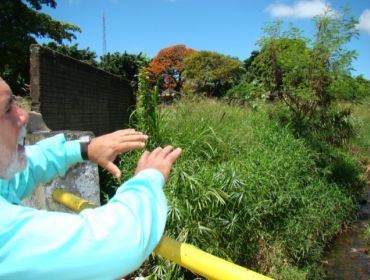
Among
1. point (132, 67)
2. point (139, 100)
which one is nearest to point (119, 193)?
point (139, 100)

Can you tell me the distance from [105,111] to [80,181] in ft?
15.5

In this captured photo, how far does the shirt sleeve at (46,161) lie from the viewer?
1.64 m

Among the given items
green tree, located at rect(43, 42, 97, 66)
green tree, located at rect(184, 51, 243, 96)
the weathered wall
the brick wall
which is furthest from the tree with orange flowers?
the weathered wall

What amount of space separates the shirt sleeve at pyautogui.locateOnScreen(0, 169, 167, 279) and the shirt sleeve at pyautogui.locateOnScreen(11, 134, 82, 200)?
0.70 meters

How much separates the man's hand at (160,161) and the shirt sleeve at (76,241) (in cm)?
18

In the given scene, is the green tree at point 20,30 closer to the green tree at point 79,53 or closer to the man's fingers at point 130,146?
the green tree at point 79,53

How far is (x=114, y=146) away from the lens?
4.95 feet

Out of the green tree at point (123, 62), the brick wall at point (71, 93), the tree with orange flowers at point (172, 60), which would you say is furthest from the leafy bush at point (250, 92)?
the tree with orange flowers at point (172, 60)

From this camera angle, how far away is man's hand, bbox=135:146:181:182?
3.84 ft

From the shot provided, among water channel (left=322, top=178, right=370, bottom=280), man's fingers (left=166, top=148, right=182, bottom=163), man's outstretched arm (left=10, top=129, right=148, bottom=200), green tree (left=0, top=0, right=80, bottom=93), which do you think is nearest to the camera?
man's fingers (left=166, top=148, right=182, bottom=163)

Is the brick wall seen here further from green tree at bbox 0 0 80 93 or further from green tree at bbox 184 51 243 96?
green tree at bbox 184 51 243 96

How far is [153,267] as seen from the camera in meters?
4.04

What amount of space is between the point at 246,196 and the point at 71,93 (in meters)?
2.49

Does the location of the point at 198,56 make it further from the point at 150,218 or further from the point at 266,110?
the point at 150,218
